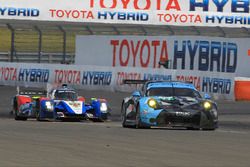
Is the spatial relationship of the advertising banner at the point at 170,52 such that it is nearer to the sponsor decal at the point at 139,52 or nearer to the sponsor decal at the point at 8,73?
the sponsor decal at the point at 139,52

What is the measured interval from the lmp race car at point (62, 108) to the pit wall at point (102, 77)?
28.4ft

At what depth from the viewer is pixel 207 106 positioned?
18719 millimetres

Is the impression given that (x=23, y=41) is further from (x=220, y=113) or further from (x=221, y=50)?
(x=220, y=113)

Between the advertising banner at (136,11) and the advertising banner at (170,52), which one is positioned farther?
the advertising banner at (136,11)

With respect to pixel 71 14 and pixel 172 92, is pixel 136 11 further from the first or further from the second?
pixel 172 92

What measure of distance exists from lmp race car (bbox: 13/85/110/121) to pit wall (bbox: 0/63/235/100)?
867 cm

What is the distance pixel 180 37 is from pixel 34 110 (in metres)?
13.5

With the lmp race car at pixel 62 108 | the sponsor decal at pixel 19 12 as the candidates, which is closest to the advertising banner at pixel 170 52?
the sponsor decal at pixel 19 12

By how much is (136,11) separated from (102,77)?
3257 mm

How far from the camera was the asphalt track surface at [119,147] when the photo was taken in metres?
11.6

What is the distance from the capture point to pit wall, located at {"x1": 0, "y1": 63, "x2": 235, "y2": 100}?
105 feet

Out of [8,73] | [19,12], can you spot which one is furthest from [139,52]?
[8,73]

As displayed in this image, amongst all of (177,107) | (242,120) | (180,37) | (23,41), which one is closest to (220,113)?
(242,120)

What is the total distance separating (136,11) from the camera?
37688 mm
